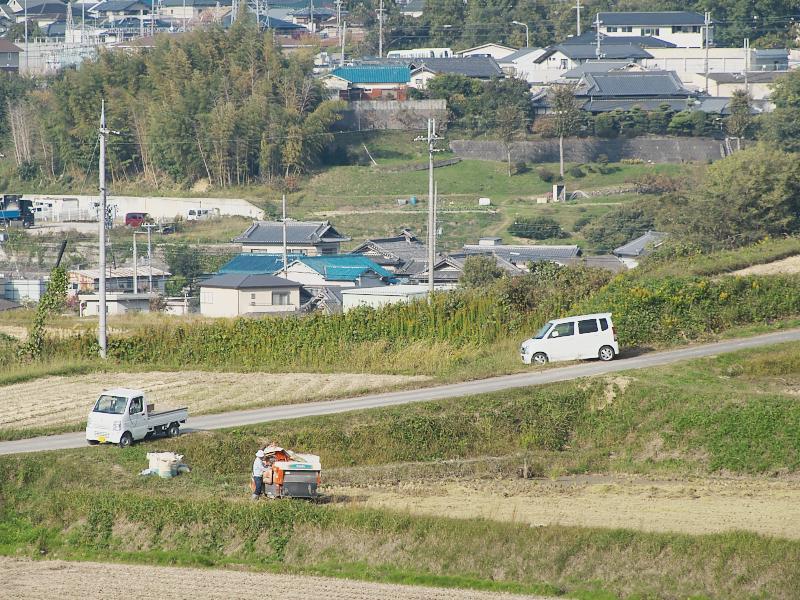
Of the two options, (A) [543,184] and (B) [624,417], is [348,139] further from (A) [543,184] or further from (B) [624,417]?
(B) [624,417]

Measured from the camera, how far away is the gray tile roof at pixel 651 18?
76.7 metres

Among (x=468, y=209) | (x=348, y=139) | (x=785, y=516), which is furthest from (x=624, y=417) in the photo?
(x=348, y=139)

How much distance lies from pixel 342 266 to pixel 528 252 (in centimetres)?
571

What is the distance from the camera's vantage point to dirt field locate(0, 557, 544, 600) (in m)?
11.2

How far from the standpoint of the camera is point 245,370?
21.3m

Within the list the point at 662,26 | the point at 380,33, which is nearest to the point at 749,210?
the point at 662,26

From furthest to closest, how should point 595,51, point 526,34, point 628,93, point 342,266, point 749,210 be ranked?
1. point 526,34
2. point 595,51
3. point 628,93
4. point 342,266
5. point 749,210

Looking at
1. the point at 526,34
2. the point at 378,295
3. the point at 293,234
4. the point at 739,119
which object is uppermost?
the point at 526,34

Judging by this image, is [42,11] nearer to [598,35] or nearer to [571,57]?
[598,35]

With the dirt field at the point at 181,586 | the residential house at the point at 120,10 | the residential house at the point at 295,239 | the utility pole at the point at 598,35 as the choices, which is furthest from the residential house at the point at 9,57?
the dirt field at the point at 181,586

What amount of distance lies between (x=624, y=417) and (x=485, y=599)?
20.3ft

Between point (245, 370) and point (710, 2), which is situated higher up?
point (710, 2)

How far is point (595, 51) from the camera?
7100 centimetres

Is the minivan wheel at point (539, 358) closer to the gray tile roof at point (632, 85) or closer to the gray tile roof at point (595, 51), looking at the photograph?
the gray tile roof at point (632, 85)
